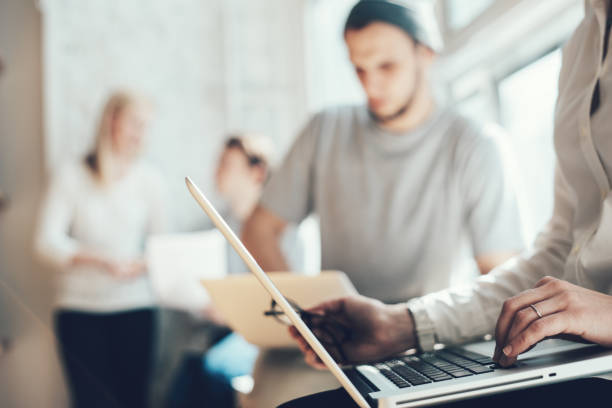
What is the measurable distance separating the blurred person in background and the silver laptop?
3.07 ft

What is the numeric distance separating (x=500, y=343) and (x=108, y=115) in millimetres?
1580

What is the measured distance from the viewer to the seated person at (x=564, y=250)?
49cm

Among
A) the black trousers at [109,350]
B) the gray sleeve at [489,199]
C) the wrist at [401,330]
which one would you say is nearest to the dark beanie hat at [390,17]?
the gray sleeve at [489,199]

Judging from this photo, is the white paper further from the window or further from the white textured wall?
the window

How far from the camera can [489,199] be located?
2.62ft

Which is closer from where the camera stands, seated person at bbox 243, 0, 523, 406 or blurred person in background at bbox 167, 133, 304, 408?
seated person at bbox 243, 0, 523, 406

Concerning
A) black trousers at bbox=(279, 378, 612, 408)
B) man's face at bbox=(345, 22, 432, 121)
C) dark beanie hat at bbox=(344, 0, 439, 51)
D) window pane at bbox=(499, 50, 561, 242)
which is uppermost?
dark beanie hat at bbox=(344, 0, 439, 51)

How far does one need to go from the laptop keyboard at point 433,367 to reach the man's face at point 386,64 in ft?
1.81

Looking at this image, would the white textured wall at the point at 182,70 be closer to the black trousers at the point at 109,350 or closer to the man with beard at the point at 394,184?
the black trousers at the point at 109,350

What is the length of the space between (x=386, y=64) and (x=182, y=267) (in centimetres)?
110

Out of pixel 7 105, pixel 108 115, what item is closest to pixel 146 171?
pixel 108 115

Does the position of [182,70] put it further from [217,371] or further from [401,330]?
[401,330]

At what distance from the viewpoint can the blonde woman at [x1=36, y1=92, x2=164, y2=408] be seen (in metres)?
1.59

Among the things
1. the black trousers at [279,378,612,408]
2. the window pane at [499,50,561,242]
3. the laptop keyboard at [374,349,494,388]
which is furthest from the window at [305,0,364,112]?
the black trousers at [279,378,612,408]
